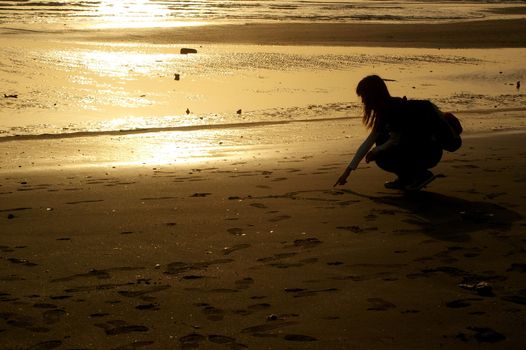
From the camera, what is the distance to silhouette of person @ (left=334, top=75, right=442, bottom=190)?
7.58 metres

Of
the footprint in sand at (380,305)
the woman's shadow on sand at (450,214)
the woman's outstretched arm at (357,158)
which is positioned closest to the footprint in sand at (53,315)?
the footprint in sand at (380,305)

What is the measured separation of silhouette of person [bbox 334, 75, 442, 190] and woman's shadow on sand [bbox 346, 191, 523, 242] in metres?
0.20

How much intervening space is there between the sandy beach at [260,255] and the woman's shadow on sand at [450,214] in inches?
0.8

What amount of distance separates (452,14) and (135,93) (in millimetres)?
34050

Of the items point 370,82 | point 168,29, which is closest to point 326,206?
point 370,82

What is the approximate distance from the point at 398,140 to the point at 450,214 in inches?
39.5

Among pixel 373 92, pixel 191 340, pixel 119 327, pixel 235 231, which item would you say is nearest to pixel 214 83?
pixel 373 92

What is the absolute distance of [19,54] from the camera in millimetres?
23328

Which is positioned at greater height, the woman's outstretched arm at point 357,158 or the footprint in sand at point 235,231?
the woman's outstretched arm at point 357,158

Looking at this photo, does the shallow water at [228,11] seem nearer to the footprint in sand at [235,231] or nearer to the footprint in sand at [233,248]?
the footprint in sand at [235,231]

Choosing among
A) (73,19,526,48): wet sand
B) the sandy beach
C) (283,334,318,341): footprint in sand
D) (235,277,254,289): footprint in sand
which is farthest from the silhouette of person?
(73,19,526,48): wet sand

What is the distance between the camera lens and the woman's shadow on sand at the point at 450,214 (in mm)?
6434

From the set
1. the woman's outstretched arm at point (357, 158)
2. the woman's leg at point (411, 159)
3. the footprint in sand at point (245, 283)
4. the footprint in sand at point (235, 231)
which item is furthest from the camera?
the woman's leg at point (411, 159)

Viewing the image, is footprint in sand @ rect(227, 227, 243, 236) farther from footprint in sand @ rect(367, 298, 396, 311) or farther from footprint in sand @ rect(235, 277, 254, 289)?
footprint in sand @ rect(367, 298, 396, 311)
